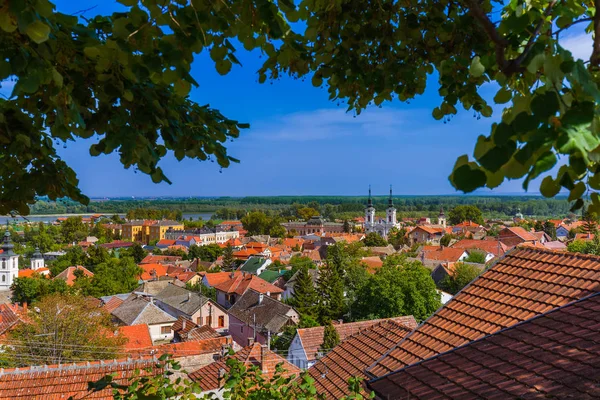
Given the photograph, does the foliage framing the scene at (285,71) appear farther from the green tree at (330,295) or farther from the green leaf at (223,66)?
the green tree at (330,295)

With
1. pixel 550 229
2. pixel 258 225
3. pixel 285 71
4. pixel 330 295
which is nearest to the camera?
pixel 285 71

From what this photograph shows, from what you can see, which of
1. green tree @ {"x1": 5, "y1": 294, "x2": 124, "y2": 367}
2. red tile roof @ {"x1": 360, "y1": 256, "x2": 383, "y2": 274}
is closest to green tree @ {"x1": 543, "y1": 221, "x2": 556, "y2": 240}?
red tile roof @ {"x1": 360, "y1": 256, "x2": 383, "y2": 274}

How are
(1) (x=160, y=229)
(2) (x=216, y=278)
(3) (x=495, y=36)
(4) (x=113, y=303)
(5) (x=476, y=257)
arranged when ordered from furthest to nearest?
1. (1) (x=160, y=229)
2. (5) (x=476, y=257)
3. (2) (x=216, y=278)
4. (4) (x=113, y=303)
5. (3) (x=495, y=36)

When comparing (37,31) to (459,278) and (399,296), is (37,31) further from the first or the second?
(459,278)

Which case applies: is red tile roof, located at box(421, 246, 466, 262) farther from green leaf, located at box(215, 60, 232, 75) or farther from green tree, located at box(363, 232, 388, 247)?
green leaf, located at box(215, 60, 232, 75)

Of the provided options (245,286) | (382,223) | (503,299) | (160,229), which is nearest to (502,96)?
(503,299)

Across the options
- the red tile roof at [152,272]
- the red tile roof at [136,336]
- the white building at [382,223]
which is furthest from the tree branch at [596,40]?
the white building at [382,223]

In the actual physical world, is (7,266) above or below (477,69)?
below

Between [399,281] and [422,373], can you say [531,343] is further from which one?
[399,281]
